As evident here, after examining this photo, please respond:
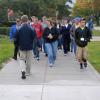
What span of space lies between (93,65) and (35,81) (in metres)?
4.84

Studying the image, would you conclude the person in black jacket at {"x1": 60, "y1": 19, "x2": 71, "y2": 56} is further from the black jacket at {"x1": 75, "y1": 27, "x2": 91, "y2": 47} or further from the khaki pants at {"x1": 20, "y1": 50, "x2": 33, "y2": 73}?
the khaki pants at {"x1": 20, "y1": 50, "x2": 33, "y2": 73}

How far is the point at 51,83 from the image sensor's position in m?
12.9

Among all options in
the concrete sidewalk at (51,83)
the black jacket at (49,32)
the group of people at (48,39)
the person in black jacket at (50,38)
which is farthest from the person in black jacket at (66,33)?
the black jacket at (49,32)

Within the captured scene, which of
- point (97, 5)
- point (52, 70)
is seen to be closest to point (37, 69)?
point (52, 70)

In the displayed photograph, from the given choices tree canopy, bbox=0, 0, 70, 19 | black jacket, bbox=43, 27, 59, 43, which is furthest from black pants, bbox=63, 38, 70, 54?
tree canopy, bbox=0, 0, 70, 19

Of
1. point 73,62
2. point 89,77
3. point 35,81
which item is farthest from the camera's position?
point 73,62

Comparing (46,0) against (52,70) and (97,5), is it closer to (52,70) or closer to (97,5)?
(97,5)

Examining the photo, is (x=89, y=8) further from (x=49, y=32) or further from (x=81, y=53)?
(x=81, y=53)

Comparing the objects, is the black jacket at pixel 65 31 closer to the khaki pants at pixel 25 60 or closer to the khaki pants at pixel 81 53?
the khaki pants at pixel 81 53

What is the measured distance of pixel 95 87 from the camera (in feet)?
39.4

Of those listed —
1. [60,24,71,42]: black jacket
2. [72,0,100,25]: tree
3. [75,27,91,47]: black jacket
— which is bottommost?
[72,0,100,25]: tree

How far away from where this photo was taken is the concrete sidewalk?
10828 mm

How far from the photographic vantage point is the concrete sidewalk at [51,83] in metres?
10.8

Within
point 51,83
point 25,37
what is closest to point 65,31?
point 25,37
